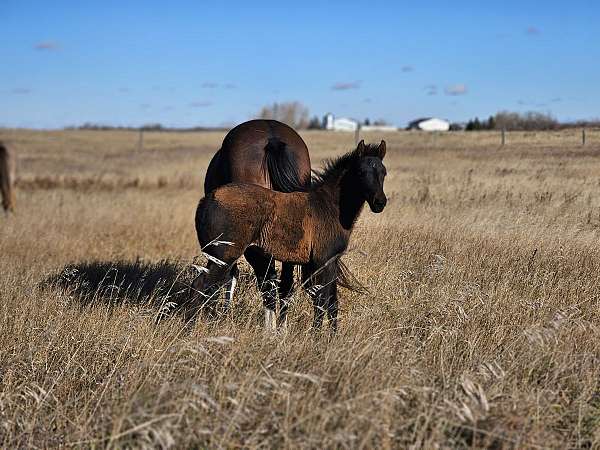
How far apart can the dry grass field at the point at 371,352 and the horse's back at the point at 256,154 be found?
3.79ft

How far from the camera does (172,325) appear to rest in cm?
564

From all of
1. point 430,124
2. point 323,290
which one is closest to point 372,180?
point 323,290

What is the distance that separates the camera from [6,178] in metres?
15.0

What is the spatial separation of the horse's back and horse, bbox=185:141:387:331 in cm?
80

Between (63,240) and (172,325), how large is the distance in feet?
25.8

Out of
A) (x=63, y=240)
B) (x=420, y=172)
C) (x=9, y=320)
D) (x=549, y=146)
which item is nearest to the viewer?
(x=9, y=320)

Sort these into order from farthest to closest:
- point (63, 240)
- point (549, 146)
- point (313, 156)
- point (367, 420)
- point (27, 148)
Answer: point (27, 148)
point (313, 156)
point (549, 146)
point (63, 240)
point (367, 420)

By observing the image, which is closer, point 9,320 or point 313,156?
point 9,320

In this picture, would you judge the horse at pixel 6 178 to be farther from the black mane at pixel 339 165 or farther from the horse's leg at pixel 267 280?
the black mane at pixel 339 165

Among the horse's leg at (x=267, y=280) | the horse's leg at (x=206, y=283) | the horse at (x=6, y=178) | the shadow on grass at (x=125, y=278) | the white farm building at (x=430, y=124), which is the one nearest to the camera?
the horse's leg at (x=206, y=283)

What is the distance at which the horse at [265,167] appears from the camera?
21.6 feet

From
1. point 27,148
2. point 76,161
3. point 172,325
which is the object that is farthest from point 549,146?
point 27,148

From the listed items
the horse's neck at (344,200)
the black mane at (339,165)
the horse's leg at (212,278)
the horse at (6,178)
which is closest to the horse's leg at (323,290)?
the horse's neck at (344,200)

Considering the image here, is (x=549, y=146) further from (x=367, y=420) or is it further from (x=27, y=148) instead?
(x=27, y=148)
